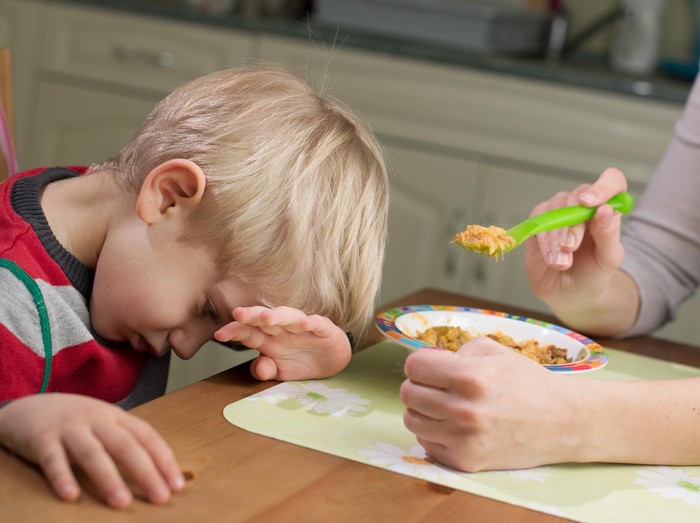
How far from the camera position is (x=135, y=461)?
634 mm

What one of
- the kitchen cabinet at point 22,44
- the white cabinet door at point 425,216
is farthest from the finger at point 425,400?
the kitchen cabinet at point 22,44

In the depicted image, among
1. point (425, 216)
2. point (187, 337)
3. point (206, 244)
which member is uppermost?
point (206, 244)

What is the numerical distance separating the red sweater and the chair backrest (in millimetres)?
197

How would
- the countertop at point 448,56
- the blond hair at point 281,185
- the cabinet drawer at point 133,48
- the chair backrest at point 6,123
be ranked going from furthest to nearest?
the cabinet drawer at point 133,48 < the countertop at point 448,56 < the chair backrest at point 6,123 < the blond hair at point 281,185

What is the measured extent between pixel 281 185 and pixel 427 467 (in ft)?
1.09

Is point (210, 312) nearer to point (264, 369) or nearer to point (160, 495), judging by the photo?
point (264, 369)

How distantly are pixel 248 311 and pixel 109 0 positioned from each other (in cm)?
196

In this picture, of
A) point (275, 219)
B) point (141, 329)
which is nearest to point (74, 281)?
point (141, 329)

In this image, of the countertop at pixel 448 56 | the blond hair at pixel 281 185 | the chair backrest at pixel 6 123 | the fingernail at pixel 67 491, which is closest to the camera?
the fingernail at pixel 67 491

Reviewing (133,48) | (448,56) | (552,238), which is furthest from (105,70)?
(552,238)

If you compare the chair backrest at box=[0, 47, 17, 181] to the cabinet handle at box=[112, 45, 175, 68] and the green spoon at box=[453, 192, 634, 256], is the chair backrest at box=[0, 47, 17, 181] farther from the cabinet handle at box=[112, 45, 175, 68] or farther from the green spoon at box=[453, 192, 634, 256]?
the cabinet handle at box=[112, 45, 175, 68]

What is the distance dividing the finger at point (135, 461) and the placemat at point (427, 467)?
0.14 meters

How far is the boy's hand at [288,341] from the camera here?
0.91 m

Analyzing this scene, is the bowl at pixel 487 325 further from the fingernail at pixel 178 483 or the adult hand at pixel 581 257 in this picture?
the fingernail at pixel 178 483
